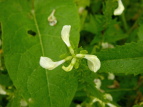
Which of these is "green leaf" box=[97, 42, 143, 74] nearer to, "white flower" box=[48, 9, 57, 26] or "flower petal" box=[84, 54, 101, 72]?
"flower petal" box=[84, 54, 101, 72]

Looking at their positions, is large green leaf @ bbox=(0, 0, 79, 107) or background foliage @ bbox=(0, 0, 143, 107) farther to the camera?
large green leaf @ bbox=(0, 0, 79, 107)

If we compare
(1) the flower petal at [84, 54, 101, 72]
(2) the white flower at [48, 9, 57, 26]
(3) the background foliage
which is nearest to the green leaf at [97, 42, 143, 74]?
(3) the background foliage

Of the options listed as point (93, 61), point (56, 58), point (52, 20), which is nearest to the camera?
point (93, 61)

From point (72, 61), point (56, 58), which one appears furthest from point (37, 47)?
point (72, 61)

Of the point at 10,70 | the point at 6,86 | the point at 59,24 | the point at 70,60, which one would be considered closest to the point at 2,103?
Result: the point at 6,86

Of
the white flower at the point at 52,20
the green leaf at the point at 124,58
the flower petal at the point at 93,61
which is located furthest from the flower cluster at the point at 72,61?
the white flower at the point at 52,20

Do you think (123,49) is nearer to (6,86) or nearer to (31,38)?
(31,38)

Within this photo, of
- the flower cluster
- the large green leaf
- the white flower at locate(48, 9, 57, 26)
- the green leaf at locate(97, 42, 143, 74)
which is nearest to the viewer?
the flower cluster

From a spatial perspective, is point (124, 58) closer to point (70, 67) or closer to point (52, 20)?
point (70, 67)
